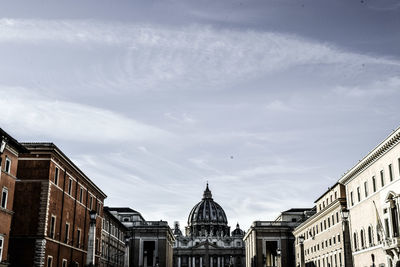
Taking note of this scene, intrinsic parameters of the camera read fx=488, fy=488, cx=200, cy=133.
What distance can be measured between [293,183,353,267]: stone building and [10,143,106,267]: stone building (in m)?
26.6

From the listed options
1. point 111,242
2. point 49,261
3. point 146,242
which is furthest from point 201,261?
point 49,261

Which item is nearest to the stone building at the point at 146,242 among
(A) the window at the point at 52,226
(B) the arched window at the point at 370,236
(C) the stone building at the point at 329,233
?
(C) the stone building at the point at 329,233

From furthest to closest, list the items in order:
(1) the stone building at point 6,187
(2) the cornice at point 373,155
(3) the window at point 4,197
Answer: (2) the cornice at point 373,155 < (3) the window at point 4,197 < (1) the stone building at point 6,187

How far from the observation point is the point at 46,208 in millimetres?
40250

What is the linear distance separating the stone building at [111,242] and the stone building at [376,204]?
29.6m

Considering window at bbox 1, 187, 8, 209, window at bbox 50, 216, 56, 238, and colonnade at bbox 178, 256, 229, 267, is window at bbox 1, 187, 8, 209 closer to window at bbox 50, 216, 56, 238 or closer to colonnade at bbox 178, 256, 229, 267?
window at bbox 50, 216, 56, 238

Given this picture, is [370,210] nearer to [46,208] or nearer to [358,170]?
[358,170]

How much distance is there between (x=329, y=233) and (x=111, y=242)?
104 ft

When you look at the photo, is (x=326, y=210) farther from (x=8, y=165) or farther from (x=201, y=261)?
(x=201, y=261)

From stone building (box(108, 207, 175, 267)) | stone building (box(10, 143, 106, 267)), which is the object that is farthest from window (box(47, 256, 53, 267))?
stone building (box(108, 207, 175, 267))

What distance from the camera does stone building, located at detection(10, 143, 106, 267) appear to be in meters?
39.5

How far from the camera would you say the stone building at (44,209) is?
3947 centimetres

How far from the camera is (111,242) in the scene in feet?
239

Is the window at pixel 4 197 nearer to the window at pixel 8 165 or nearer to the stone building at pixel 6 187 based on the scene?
the stone building at pixel 6 187
